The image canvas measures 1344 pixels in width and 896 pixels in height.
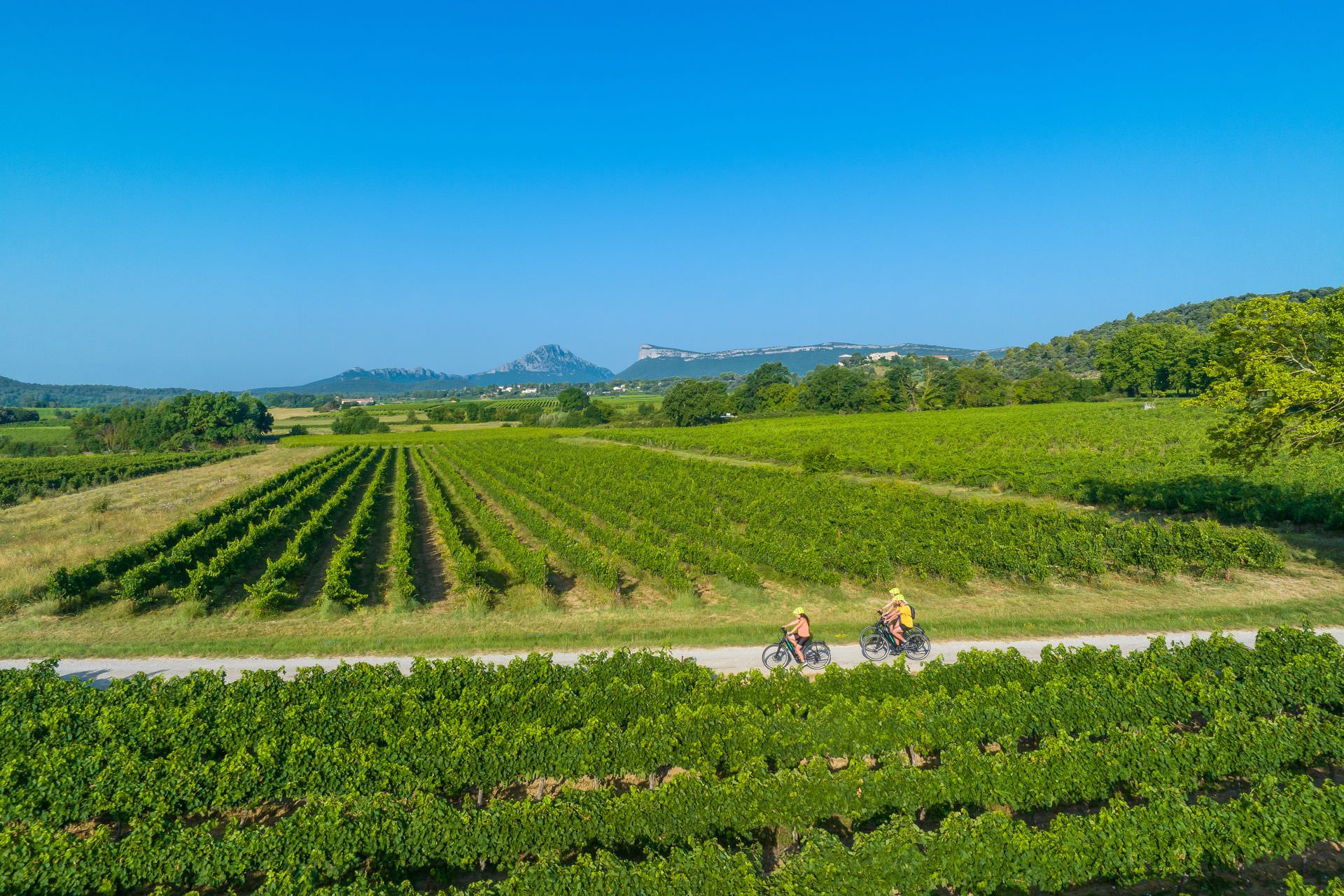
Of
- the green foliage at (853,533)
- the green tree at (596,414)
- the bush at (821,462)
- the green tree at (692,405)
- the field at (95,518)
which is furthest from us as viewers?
the green tree at (596,414)

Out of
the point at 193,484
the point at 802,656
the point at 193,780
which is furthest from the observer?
the point at 193,484

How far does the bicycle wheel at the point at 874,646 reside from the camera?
47.1 feet

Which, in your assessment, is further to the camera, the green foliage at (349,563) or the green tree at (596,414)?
the green tree at (596,414)

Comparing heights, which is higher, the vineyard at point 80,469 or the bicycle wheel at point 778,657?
Result: the vineyard at point 80,469

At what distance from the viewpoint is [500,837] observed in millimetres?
7641

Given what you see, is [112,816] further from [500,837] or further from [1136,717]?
[1136,717]

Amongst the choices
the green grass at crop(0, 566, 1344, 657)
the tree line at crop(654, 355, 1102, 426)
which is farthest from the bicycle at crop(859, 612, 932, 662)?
the tree line at crop(654, 355, 1102, 426)

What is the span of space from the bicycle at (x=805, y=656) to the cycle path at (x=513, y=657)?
Result: 315mm

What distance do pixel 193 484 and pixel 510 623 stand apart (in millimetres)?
48830

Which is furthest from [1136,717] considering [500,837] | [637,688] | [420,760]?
[420,760]

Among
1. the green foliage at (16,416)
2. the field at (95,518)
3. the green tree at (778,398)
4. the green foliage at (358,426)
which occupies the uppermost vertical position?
the green foliage at (16,416)

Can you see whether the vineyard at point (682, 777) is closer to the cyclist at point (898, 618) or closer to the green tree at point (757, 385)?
the cyclist at point (898, 618)

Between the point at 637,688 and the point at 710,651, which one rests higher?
the point at 637,688

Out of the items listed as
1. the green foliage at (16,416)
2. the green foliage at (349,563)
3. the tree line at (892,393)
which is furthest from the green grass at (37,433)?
the tree line at (892,393)
